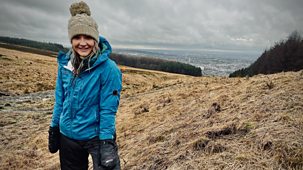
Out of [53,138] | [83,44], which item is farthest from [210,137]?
[83,44]

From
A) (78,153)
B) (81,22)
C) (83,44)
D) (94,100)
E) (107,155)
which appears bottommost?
(78,153)

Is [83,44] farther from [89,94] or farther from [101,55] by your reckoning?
[89,94]

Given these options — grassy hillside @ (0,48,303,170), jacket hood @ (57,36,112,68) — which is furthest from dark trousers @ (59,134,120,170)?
grassy hillside @ (0,48,303,170)

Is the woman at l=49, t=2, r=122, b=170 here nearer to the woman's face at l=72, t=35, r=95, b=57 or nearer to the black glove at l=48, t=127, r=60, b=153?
the woman's face at l=72, t=35, r=95, b=57

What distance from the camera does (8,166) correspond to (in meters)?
6.28

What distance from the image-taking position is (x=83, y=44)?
3.10m

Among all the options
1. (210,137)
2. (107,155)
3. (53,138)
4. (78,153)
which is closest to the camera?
(107,155)

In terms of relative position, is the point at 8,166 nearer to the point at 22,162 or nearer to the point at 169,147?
the point at 22,162

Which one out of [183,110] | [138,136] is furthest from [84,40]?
[183,110]

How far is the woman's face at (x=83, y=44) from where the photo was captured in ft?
10.2

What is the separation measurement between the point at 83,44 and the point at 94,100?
687 millimetres

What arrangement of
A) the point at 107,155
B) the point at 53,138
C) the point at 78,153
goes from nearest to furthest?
the point at 107,155
the point at 78,153
the point at 53,138

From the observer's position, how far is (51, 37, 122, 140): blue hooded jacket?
2992 mm

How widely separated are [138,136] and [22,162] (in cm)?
299
